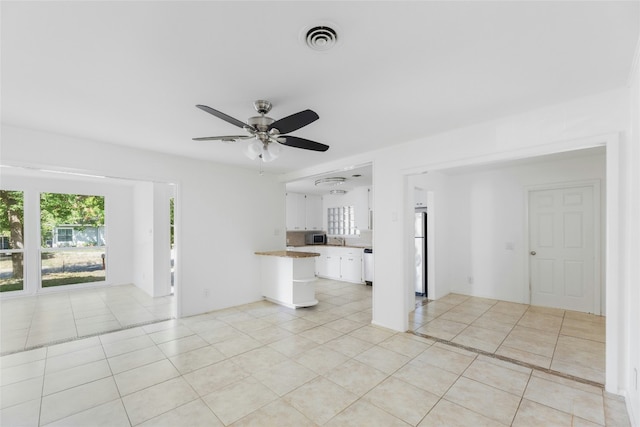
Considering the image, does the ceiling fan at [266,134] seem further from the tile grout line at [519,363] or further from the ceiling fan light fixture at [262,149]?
the tile grout line at [519,363]

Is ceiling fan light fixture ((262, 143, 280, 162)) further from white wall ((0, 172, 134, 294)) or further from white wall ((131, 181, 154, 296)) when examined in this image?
white wall ((0, 172, 134, 294))

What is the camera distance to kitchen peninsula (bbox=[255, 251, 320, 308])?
4.70m

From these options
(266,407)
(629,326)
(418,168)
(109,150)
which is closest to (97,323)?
(109,150)

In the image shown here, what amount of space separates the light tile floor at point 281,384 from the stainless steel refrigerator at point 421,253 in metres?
2.01

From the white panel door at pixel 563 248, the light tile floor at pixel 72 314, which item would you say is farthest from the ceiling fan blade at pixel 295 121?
the white panel door at pixel 563 248

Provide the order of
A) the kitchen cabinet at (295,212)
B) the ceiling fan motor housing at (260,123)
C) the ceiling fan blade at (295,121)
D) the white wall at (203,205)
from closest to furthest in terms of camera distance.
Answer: the ceiling fan blade at (295,121), the ceiling fan motor housing at (260,123), the white wall at (203,205), the kitchen cabinet at (295,212)

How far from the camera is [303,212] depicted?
779 cm

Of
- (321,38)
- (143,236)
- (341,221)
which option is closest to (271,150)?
(321,38)

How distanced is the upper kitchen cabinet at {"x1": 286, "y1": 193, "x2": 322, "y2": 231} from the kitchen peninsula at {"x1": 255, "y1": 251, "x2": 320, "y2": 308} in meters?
2.51

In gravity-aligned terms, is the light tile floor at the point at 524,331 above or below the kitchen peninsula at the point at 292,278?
below

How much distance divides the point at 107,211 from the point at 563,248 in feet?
29.3

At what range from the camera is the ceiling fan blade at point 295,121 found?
2023 millimetres

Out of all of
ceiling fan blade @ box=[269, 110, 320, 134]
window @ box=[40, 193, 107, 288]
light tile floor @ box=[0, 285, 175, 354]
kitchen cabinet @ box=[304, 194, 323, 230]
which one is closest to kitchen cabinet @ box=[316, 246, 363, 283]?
kitchen cabinet @ box=[304, 194, 323, 230]

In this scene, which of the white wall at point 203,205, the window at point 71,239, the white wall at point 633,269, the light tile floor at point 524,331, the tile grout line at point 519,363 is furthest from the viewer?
the window at point 71,239
